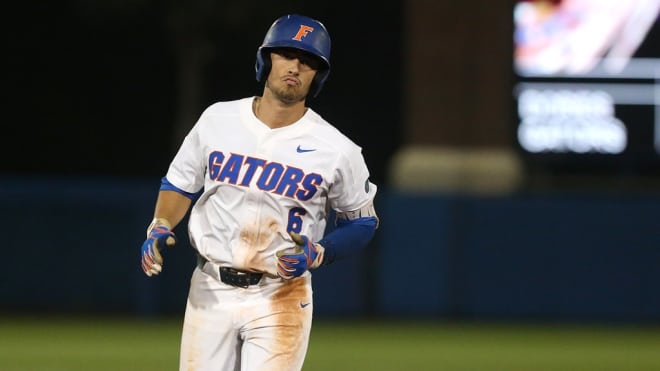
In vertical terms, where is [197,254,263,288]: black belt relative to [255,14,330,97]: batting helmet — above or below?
below

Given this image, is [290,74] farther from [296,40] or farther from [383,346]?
[383,346]

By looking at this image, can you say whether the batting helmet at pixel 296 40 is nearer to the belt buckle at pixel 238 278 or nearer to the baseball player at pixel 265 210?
the baseball player at pixel 265 210

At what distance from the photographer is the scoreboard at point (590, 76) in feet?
40.3

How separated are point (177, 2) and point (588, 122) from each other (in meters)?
5.82

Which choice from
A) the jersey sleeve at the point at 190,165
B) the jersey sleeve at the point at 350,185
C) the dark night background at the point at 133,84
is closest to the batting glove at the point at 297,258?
the jersey sleeve at the point at 350,185

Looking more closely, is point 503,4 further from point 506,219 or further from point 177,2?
point 177,2

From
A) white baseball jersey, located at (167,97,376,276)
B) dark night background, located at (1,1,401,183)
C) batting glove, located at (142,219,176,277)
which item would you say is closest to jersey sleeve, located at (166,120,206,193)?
white baseball jersey, located at (167,97,376,276)

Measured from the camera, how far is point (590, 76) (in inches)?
484

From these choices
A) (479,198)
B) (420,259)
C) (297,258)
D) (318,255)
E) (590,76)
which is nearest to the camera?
(297,258)

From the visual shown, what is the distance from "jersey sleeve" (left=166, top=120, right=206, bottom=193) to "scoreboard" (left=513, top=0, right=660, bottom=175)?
326 inches

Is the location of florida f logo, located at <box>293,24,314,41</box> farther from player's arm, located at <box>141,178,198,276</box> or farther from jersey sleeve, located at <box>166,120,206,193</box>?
player's arm, located at <box>141,178,198,276</box>

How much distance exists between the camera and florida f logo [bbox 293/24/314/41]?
429cm

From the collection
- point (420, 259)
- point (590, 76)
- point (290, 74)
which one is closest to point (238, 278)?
point (290, 74)

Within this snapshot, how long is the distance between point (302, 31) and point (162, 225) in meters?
0.83
